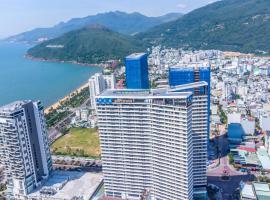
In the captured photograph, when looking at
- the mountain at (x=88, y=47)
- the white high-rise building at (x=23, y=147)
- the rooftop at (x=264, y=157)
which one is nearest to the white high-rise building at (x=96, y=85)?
the white high-rise building at (x=23, y=147)

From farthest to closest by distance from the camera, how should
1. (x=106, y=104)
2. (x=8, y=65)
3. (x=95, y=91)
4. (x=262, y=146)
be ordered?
(x=8, y=65), (x=95, y=91), (x=262, y=146), (x=106, y=104)

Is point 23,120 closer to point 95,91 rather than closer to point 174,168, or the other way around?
point 174,168

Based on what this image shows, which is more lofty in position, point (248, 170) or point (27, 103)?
point (27, 103)

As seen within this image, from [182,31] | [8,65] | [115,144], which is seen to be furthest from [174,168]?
[182,31]

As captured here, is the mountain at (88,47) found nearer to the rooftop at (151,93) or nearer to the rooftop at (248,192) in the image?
the rooftop at (151,93)

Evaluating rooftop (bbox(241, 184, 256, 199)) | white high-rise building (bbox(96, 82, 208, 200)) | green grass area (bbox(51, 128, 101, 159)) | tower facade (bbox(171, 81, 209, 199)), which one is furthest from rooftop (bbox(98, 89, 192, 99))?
green grass area (bbox(51, 128, 101, 159))

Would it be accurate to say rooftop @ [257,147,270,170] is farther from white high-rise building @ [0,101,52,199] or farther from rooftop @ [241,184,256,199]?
white high-rise building @ [0,101,52,199]

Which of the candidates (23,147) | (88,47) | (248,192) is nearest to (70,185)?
(23,147)
